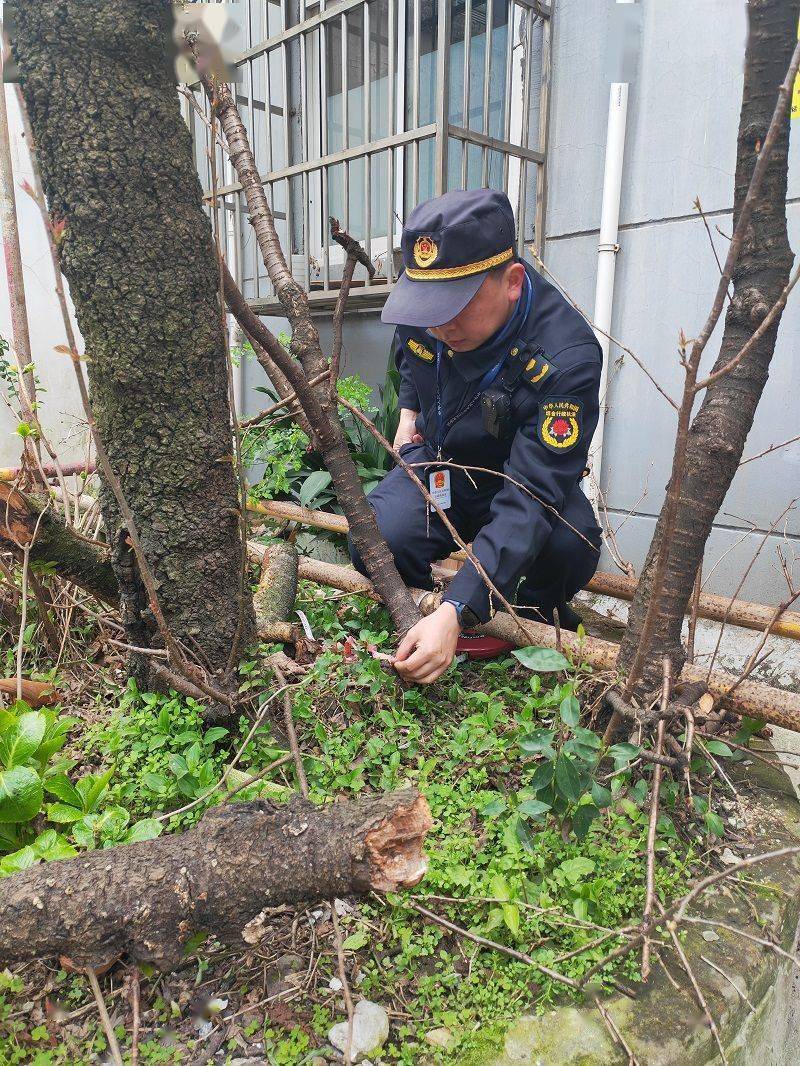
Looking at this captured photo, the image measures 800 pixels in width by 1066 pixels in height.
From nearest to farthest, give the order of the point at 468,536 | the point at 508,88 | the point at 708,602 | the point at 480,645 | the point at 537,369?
the point at 537,369
the point at 480,645
the point at 708,602
the point at 468,536
the point at 508,88

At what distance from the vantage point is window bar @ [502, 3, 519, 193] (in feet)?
12.9

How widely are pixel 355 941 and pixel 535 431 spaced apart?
140 cm

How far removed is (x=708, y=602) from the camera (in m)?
2.44

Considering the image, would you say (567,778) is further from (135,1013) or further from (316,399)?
(316,399)

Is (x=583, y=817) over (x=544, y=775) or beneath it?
beneath

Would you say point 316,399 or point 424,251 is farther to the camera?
point 424,251

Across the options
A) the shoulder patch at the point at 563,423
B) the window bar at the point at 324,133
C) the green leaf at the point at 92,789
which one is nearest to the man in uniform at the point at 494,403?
the shoulder patch at the point at 563,423

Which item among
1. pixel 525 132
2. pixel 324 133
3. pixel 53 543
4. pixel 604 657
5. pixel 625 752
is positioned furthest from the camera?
pixel 324 133

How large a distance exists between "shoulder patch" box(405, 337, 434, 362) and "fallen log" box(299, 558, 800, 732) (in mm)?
809

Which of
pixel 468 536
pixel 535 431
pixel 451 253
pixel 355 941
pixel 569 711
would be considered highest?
pixel 451 253

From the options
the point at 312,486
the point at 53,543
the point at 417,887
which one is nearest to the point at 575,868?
the point at 417,887

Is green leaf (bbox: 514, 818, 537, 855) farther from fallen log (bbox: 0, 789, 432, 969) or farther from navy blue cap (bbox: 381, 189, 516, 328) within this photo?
navy blue cap (bbox: 381, 189, 516, 328)

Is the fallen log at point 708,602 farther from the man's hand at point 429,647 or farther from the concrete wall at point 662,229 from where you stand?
the concrete wall at point 662,229

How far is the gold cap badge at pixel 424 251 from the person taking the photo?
2008 millimetres
